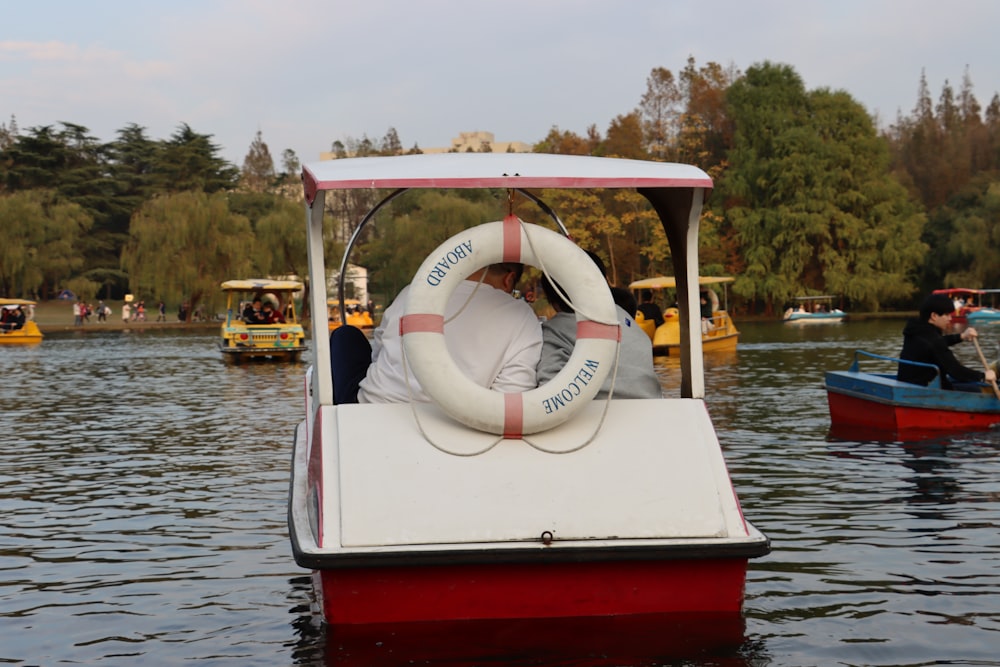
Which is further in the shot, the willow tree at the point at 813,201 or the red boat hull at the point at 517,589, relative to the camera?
the willow tree at the point at 813,201

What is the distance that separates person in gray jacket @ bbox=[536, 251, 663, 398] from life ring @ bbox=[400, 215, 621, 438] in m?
0.32

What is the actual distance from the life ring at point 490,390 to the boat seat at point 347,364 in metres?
1.23

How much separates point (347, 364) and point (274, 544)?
5.95 ft

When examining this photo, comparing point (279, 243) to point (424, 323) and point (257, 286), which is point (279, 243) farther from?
point (424, 323)

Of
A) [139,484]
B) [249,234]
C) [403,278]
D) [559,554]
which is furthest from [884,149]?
[559,554]

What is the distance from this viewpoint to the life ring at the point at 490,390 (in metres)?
5.69

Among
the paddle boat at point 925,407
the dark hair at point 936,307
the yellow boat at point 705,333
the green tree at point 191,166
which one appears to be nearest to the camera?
the dark hair at point 936,307

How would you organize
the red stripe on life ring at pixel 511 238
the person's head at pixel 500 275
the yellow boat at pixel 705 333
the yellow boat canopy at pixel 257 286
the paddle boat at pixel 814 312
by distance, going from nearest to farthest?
1. the red stripe on life ring at pixel 511 238
2. the person's head at pixel 500 275
3. the yellow boat at pixel 705 333
4. the yellow boat canopy at pixel 257 286
5. the paddle boat at pixel 814 312

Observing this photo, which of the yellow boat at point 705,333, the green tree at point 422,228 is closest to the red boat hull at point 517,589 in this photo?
the yellow boat at point 705,333

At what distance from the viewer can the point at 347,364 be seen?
23.0 feet

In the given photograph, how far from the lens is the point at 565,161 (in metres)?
6.29

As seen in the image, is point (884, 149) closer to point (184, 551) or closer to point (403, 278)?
point (403, 278)

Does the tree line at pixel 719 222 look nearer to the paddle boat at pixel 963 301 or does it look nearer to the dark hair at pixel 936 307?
the paddle boat at pixel 963 301

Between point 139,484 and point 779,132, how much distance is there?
6055cm
